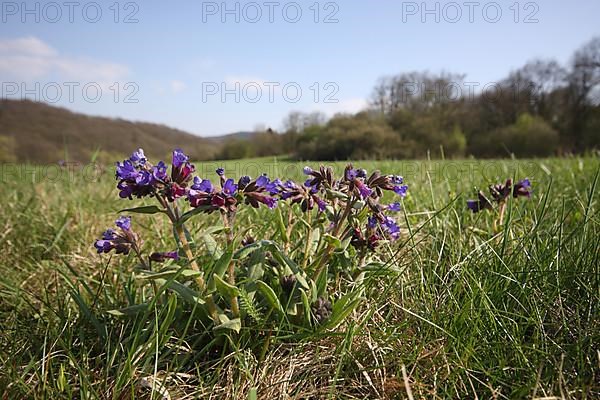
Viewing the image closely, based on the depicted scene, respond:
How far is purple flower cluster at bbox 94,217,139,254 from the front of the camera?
1696mm

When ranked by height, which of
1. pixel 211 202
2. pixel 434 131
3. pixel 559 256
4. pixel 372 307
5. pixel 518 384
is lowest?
pixel 518 384

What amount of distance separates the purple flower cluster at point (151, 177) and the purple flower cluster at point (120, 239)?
19 cm

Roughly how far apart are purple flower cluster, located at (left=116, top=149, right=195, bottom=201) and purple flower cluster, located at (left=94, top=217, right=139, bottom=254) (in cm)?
19

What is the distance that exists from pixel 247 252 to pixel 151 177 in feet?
1.59

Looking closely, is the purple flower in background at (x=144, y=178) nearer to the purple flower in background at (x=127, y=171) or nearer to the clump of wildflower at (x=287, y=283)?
the purple flower in background at (x=127, y=171)

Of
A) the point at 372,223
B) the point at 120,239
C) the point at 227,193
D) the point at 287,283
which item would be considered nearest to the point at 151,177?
the point at 227,193

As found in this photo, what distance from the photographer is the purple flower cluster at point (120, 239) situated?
1.70 metres

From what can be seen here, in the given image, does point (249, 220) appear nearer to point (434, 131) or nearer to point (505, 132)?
point (434, 131)

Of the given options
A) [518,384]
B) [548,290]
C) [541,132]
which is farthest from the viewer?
[541,132]

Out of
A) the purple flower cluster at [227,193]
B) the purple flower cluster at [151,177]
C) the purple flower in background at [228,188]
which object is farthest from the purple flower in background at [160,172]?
the purple flower in background at [228,188]

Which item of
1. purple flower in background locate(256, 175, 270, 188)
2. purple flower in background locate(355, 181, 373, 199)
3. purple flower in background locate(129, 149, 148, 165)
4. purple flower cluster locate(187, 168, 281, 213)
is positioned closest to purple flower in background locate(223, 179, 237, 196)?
purple flower cluster locate(187, 168, 281, 213)

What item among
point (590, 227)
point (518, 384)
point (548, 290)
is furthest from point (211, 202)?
point (590, 227)

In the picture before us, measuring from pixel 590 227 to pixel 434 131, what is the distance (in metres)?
24.4

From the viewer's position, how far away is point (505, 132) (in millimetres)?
28141
